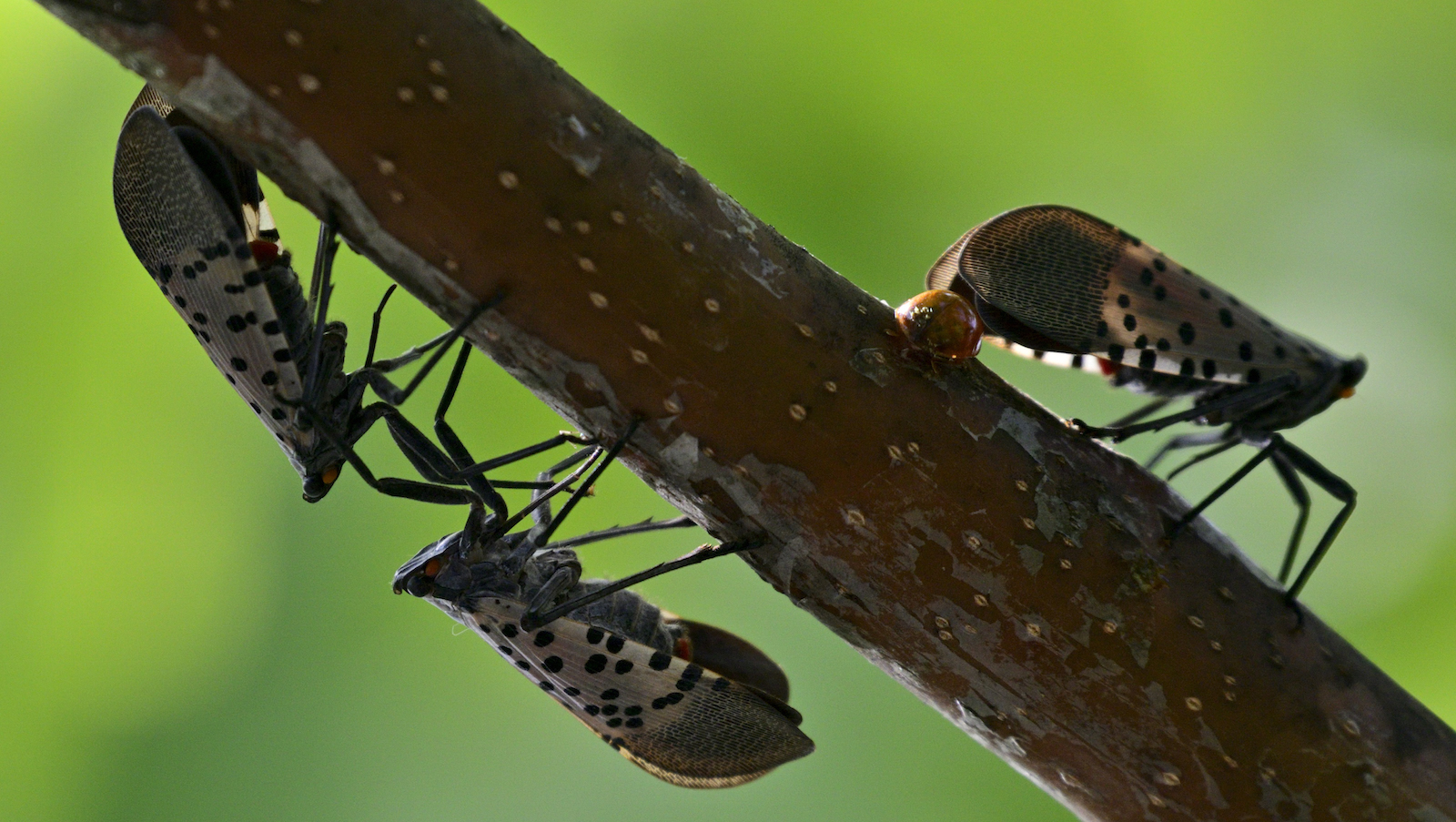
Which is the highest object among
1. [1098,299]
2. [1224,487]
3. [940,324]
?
[1098,299]

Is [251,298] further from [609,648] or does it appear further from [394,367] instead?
[609,648]

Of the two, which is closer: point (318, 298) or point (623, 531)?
point (318, 298)

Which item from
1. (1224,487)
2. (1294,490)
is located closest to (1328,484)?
(1294,490)

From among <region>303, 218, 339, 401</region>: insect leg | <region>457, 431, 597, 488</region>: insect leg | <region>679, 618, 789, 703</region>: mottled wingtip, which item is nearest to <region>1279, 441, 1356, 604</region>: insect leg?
<region>679, 618, 789, 703</region>: mottled wingtip

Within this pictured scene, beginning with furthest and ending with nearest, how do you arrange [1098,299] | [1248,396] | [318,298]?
1. [1248,396]
2. [1098,299]
3. [318,298]

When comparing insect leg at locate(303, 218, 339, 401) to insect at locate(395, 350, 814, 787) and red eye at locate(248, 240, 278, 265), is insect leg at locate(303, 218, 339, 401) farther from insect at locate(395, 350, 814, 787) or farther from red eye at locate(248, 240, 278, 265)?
insect at locate(395, 350, 814, 787)

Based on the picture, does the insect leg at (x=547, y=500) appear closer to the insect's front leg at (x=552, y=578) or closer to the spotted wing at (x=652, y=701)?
the insect's front leg at (x=552, y=578)

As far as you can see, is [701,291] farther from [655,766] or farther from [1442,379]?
[1442,379]
